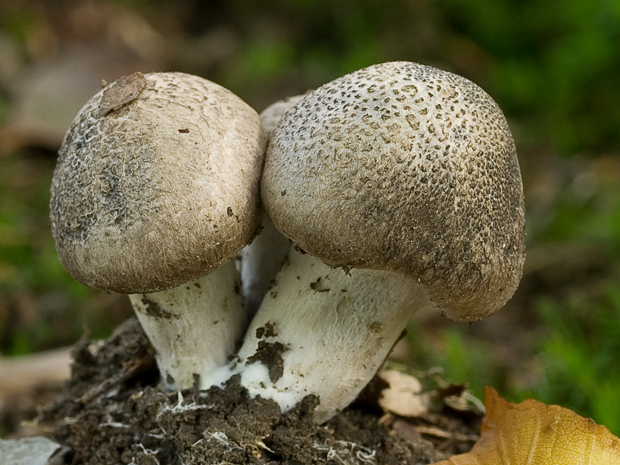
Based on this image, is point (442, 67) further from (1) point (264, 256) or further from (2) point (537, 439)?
(2) point (537, 439)

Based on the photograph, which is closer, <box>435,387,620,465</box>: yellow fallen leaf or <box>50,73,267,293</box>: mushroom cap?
<box>50,73,267,293</box>: mushroom cap

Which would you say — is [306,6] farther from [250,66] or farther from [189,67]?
[189,67]


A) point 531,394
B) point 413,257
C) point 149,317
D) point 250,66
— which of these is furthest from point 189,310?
point 250,66

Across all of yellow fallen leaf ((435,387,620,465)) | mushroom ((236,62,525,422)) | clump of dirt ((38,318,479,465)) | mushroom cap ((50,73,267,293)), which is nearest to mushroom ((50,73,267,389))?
mushroom cap ((50,73,267,293))

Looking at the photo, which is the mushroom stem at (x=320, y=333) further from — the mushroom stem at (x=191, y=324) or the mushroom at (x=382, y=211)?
the mushroom stem at (x=191, y=324)

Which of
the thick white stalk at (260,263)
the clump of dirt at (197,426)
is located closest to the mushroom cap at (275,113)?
the thick white stalk at (260,263)

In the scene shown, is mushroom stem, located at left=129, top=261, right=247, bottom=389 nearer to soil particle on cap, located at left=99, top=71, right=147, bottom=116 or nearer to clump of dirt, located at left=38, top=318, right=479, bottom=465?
clump of dirt, located at left=38, top=318, right=479, bottom=465

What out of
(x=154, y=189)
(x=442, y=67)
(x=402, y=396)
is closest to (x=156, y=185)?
(x=154, y=189)
